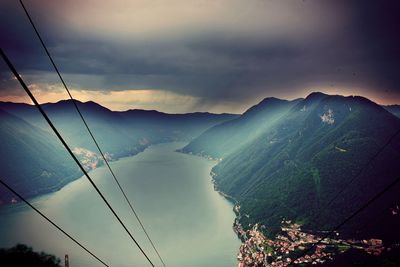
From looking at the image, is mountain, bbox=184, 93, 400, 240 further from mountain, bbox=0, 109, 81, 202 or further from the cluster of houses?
mountain, bbox=0, 109, 81, 202

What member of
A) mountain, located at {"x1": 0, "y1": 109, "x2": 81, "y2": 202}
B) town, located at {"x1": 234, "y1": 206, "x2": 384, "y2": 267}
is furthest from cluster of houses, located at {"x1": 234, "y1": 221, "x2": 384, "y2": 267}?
mountain, located at {"x1": 0, "y1": 109, "x2": 81, "y2": 202}

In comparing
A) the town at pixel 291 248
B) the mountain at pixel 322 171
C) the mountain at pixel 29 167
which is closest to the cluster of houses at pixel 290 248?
the town at pixel 291 248

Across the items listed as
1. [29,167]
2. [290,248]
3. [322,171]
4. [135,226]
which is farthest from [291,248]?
[29,167]

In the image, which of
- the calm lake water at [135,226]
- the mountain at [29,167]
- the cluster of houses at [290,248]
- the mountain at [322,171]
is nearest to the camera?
the cluster of houses at [290,248]

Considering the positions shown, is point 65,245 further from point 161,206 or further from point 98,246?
point 161,206

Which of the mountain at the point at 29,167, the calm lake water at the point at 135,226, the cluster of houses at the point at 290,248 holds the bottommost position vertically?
the cluster of houses at the point at 290,248

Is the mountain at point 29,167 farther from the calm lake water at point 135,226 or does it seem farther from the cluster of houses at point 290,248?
the cluster of houses at point 290,248

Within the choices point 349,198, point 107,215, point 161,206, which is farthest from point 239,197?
point 107,215
